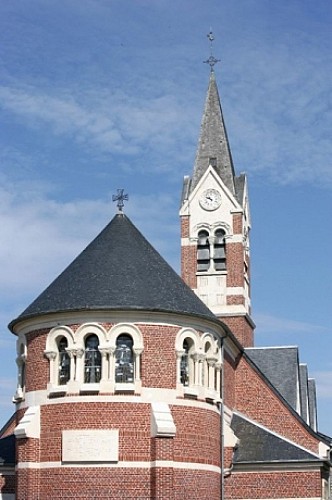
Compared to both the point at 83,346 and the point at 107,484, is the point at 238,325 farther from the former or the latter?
the point at 107,484

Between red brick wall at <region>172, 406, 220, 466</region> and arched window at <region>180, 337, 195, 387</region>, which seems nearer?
red brick wall at <region>172, 406, 220, 466</region>

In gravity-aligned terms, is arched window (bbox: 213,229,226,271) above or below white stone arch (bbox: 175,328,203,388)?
above

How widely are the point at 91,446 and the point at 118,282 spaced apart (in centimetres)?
638

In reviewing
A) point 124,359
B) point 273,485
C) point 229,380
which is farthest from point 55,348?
point 273,485

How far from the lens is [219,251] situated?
5397 centimetres

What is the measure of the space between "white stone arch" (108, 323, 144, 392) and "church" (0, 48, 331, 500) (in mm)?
38

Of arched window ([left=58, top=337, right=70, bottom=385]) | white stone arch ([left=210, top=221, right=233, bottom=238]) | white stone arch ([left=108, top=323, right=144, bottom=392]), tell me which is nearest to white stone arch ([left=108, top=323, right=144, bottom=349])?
white stone arch ([left=108, top=323, right=144, bottom=392])

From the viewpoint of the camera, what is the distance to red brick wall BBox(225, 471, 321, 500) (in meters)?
A: 36.7

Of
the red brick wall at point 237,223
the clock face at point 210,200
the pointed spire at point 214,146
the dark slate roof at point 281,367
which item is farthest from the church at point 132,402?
the pointed spire at point 214,146

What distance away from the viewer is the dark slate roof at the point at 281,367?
46.3 m

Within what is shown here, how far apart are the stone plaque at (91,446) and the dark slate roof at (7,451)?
524cm

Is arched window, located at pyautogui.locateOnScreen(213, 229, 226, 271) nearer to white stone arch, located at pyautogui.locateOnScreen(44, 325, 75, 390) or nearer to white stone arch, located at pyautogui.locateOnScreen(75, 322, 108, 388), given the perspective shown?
white stone arch, located at pyautogui.locateOnScreen(44, 325, 75, 390)

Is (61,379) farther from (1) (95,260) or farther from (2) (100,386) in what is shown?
(1) (95,260)

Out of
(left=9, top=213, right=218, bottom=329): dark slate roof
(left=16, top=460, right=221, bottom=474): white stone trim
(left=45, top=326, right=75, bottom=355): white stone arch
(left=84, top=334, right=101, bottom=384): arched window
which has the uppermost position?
(left=9, top=213, right=218, bottom=329): dark slate roof
